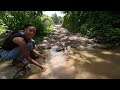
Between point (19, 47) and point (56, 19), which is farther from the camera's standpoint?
point (56, 19)

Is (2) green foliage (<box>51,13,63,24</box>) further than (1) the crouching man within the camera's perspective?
Yes

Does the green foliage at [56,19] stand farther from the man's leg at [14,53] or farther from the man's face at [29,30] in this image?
the man's face at [29,30]

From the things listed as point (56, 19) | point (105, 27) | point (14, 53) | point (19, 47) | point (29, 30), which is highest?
point (29, 30)

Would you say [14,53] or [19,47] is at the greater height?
[19,47]

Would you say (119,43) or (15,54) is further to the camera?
(119,43)

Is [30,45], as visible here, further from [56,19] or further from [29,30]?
[56,19]

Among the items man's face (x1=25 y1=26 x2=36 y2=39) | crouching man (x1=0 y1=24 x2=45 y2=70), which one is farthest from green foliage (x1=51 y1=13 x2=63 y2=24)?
man's face (x1=25 y1=26 x2=36 y2=39)

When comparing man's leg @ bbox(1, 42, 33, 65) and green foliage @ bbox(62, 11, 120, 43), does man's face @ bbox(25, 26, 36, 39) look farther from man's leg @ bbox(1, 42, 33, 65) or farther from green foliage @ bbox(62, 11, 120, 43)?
green foliage @ bbox(62, 11, 120, 43)

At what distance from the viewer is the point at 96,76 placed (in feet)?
13.5

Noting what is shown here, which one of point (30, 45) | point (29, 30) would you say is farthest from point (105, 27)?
point (29, 30)
